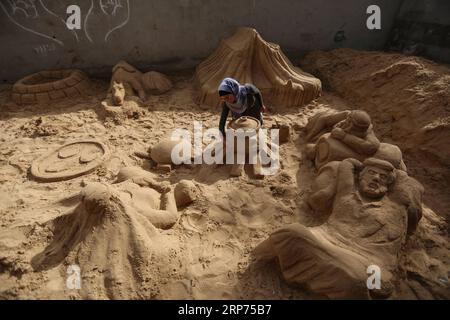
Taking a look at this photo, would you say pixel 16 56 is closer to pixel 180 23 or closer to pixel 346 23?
pixel 180 23

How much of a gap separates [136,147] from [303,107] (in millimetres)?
2628

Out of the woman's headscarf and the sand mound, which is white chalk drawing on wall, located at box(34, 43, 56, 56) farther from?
the sand mound

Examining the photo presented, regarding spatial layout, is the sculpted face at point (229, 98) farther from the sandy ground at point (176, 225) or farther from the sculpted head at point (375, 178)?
the sculpted head at point (375, 178)

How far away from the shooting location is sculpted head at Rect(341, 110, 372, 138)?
302cm

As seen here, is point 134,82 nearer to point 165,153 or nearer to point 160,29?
point 160,29

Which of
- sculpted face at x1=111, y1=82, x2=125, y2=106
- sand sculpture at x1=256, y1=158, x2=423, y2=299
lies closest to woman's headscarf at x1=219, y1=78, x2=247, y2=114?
sand sculpture at x1=256, y1=158, x2=423, y2=299

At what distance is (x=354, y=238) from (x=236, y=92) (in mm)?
1948

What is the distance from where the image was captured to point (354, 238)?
7.00ft

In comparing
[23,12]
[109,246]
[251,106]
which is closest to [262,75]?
[251,106]

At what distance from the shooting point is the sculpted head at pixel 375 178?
2.34 meters

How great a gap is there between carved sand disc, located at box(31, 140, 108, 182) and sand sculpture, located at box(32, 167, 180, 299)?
3.60 feet

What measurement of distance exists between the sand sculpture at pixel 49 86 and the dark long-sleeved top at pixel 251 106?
2.87m

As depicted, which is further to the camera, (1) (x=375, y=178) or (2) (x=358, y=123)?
(2) (x=358, y=123)

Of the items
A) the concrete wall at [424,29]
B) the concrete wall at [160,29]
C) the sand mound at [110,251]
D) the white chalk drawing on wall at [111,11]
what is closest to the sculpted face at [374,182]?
the sand mound at [110,251]
